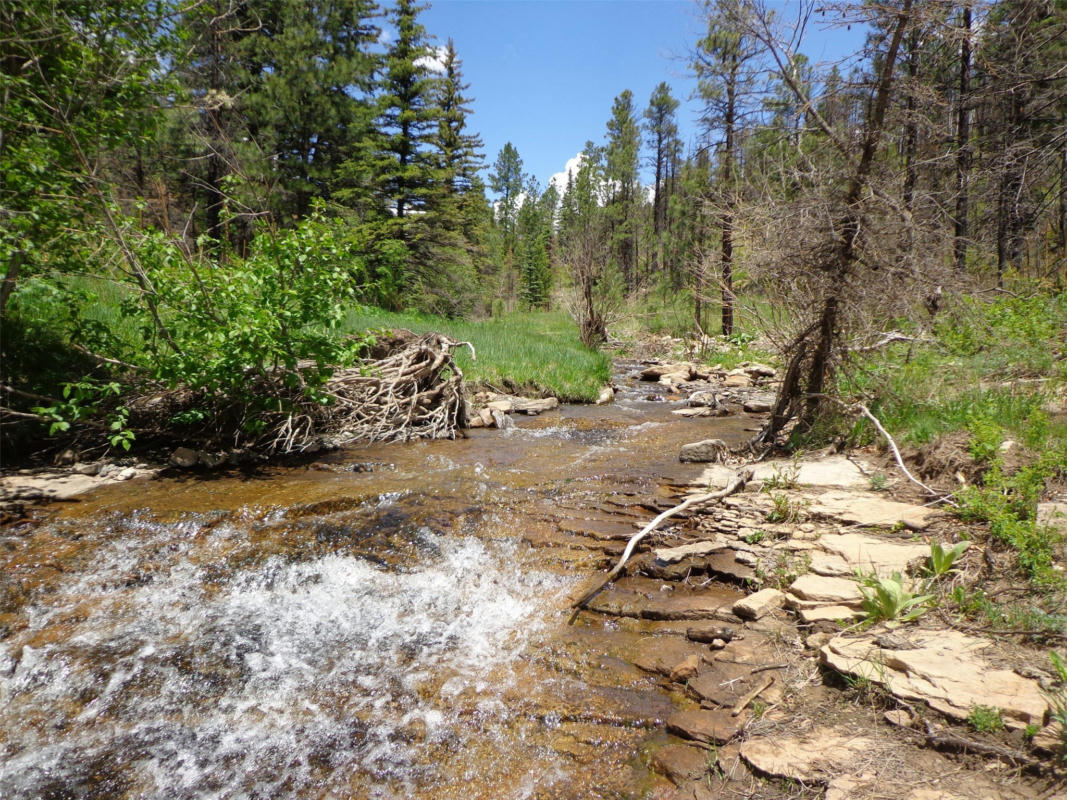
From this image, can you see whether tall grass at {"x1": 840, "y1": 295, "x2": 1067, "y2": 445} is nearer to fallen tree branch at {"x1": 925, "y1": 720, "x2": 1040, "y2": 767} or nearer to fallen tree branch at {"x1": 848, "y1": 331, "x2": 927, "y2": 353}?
fallen tree branch at {"x1": 848, "y1": 331, "x2": 927, "y2": 353}

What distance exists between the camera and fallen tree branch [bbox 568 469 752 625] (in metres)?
3.38

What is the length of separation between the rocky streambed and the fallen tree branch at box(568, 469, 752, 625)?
0.08 metres

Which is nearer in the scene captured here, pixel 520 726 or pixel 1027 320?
pixel 520 726

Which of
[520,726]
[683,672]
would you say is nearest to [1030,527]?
[683,672]

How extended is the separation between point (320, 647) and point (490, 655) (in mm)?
948

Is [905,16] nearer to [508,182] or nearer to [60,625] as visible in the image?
[60,625]

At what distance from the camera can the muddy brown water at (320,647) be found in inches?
88.4

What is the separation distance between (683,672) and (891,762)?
3.07 feet

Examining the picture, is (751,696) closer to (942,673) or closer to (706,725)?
(706,725)

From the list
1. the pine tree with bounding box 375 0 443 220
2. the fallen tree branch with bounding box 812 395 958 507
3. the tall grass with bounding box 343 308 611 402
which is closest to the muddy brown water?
the fallen tree branch with bounding box 812 395 958 507

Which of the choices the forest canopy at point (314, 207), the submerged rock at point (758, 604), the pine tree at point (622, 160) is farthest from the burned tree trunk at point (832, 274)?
the pine tree at point (622, 160)

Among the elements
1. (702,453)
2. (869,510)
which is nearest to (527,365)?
(702,453)

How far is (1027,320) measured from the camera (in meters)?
6.48

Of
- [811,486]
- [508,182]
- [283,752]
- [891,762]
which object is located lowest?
[283,752]
